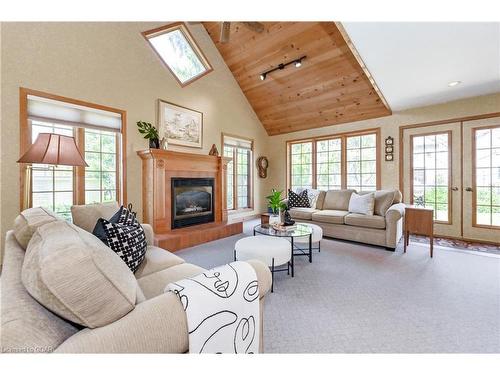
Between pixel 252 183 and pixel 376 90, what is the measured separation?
344 cm

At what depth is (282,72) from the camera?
15.4ft

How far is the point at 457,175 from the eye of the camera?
13.1 ft

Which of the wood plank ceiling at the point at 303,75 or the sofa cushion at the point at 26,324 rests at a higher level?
the wood plank ceiling at the point at 303,75

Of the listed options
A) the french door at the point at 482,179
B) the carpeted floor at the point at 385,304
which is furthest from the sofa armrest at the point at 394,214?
the french door at the point at 482,179

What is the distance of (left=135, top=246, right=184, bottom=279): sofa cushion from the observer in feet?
5.12

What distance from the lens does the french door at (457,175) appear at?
12.2 feet

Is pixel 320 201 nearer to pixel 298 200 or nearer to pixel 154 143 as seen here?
pixel 298 200

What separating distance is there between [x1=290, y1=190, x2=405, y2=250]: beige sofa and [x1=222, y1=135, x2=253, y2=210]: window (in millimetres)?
1763

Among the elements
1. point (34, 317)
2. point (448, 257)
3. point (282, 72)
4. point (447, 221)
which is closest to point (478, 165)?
point (447, 221)

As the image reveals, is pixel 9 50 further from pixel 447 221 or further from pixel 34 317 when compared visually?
pixel 447 221

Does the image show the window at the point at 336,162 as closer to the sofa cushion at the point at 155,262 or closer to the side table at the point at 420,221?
the side table at the point at 420,221

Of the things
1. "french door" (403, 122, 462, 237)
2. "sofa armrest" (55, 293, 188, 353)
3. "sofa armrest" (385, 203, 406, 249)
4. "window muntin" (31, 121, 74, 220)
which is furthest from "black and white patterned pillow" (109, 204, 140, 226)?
"french door" (403, 122, 462, 237)

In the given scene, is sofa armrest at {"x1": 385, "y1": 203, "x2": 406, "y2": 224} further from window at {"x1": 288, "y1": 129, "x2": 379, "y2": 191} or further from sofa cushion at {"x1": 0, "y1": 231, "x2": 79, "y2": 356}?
sofa cushion at {"x1": 0, "y1": 231, "x2": 79, "y2": 356}

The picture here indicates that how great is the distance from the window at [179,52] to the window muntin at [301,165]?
115 inches
